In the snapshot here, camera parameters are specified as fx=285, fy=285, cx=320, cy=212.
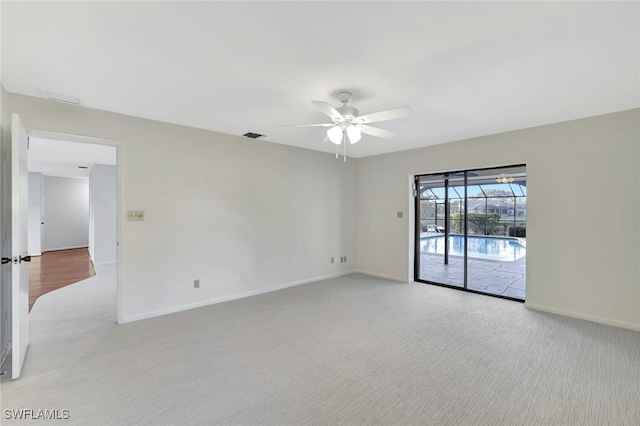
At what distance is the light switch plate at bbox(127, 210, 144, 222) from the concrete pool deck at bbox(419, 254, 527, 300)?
15.8ft

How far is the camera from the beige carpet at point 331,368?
194 cm

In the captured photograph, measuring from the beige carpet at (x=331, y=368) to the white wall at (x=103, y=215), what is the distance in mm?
3776

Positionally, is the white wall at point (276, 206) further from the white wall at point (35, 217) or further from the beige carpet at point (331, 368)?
the white wall at point (35, 217)

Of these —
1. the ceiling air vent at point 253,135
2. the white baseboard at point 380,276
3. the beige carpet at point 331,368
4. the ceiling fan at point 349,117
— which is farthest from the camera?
the white baseboard at point 380,276

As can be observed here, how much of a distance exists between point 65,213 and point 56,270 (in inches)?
171

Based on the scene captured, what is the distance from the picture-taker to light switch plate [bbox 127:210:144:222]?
3479mm

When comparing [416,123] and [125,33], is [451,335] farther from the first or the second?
[125,33]

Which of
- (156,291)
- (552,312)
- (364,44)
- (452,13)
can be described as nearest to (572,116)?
(552,312)

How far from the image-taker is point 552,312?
3791 mm

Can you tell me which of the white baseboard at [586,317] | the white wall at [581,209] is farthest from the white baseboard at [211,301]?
the white wall at [581,209]

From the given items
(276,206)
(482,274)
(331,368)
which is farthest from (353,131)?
(482,274)

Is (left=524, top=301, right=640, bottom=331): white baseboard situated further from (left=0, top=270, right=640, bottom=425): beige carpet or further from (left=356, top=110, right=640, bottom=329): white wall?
(left=0, top=270, right=640, bottom=425): beige carpet

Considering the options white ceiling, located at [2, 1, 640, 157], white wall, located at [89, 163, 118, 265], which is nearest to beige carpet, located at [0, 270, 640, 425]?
white ceiling, located at [2, 1, 640, 157]

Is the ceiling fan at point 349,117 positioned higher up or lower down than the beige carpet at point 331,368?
higher up
